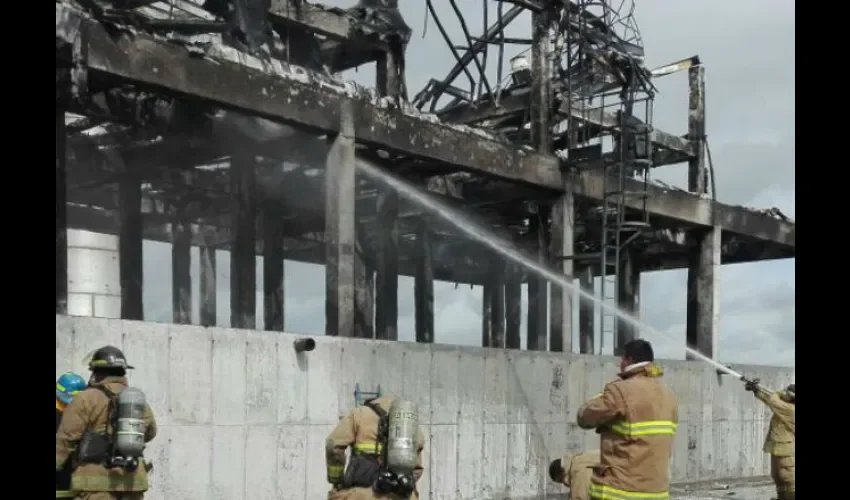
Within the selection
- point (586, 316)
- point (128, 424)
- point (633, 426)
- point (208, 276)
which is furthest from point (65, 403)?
point (586, 316)

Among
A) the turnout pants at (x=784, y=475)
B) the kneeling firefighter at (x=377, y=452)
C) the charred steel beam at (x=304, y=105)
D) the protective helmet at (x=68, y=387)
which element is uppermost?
the charred steel beam at (x=304, y=105)

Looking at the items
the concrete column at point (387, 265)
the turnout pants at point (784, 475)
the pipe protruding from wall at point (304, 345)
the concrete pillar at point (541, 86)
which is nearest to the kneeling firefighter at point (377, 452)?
the pipe protruding from wall at point (304, 345)

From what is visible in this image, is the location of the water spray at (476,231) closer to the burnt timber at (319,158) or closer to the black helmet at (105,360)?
the burnt timber at (319,158)

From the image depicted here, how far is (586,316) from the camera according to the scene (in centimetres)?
3016

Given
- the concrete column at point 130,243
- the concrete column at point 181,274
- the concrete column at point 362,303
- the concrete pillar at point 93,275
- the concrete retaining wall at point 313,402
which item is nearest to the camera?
the concrete retaining wall at point 313,402

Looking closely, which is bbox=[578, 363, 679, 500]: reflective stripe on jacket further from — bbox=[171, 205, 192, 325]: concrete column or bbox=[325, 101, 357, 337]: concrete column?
bbox=[171, 205, 192, 325]: concrete column

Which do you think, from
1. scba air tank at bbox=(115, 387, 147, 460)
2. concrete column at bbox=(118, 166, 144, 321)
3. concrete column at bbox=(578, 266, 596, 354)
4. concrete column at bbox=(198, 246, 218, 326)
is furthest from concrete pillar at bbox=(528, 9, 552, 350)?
scba air tank at bbox=(115, 387, 147, 460)

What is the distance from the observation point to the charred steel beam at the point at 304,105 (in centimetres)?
1184

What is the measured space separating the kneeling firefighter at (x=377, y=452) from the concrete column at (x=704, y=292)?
54.7ft

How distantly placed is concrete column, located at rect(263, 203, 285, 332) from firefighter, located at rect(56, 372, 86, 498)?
14.9 metres

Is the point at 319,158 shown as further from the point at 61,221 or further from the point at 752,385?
the point at 752,385

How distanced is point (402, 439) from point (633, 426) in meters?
1.53

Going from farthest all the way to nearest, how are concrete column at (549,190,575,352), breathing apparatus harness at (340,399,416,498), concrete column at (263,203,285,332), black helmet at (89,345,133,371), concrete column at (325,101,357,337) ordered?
concrete column at (263,203,285,332)
concrete column at (549,190,575,352)
concrete column at (325,101,357,337)
breathing apparatus harness at (340,399,416,498)
black helmet at (89,345,133,371)

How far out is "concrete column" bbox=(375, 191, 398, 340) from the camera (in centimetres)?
1961
